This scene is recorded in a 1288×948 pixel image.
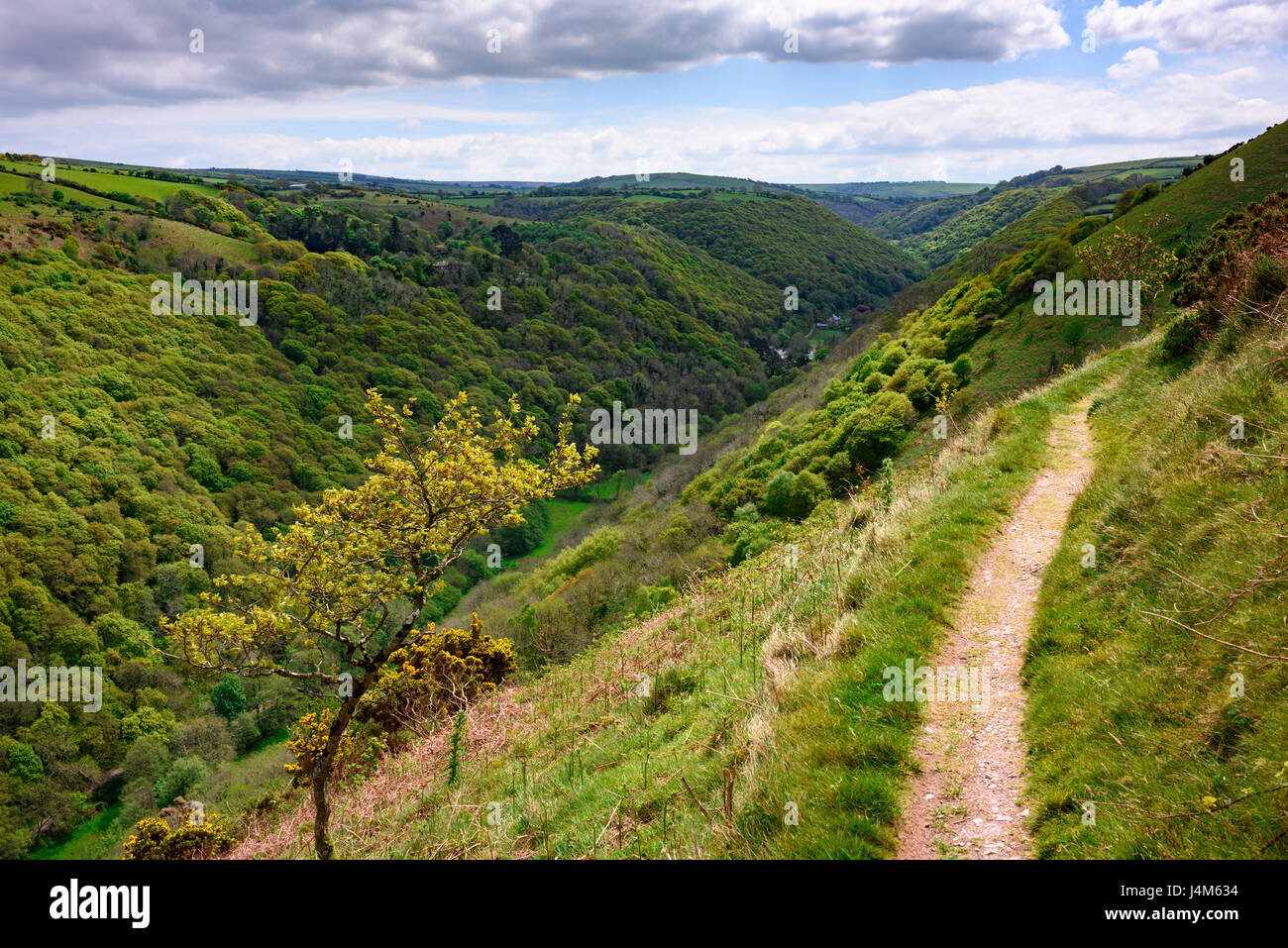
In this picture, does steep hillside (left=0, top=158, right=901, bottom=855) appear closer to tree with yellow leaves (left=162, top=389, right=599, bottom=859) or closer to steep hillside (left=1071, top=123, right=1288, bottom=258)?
tree with yellow leaves (left=162, top=389, right=599, bottom=859)

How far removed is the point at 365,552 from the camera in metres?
9.59

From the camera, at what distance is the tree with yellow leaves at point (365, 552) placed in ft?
30.2

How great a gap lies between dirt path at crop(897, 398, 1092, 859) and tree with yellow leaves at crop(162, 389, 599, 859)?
6.04 m

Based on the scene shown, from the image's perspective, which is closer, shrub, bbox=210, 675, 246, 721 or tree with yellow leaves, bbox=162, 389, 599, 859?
tree with yellow leaves, bbox=162, 389, 599, 859

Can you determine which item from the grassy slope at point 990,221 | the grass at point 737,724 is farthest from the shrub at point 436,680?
the grassy slope at point 990,221

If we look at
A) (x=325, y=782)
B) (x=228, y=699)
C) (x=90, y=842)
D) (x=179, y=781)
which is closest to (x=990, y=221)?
(x=228, y=699)

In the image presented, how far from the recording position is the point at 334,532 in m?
10.3

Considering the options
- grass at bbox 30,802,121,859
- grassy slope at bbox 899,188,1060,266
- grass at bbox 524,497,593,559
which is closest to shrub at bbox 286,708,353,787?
grass at bbox 30,802,121,859

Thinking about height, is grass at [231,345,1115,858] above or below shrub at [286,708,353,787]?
above

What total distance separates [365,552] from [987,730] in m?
8.02

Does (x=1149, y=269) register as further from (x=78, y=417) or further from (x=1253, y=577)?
(x=78, y=417)

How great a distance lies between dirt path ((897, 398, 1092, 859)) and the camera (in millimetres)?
4195

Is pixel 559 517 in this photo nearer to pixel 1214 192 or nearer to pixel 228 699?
pixel 228 699
